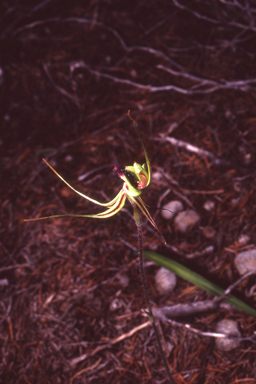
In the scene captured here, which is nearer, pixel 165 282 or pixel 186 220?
pixel 165 282

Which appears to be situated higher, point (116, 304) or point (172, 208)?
point (172, 208)

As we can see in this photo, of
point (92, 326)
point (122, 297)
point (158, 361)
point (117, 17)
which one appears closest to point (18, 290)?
point (92, 326)

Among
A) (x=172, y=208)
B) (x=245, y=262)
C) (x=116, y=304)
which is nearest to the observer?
(x=245, y=262)

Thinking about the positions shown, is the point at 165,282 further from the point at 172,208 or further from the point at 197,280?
the point at 172,208

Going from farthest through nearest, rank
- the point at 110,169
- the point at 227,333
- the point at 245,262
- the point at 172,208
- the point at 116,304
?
the point at 110,169, the point at 172,208, the point at 116,304, the point at 245,262, the point at 227,333

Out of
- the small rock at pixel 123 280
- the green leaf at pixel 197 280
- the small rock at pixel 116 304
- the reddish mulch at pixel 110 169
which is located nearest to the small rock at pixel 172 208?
the reddish mulch at pixel 110 169

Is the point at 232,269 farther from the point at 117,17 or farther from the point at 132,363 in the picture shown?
the point at 117,17

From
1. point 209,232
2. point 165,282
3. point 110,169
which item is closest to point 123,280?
point 165,282
